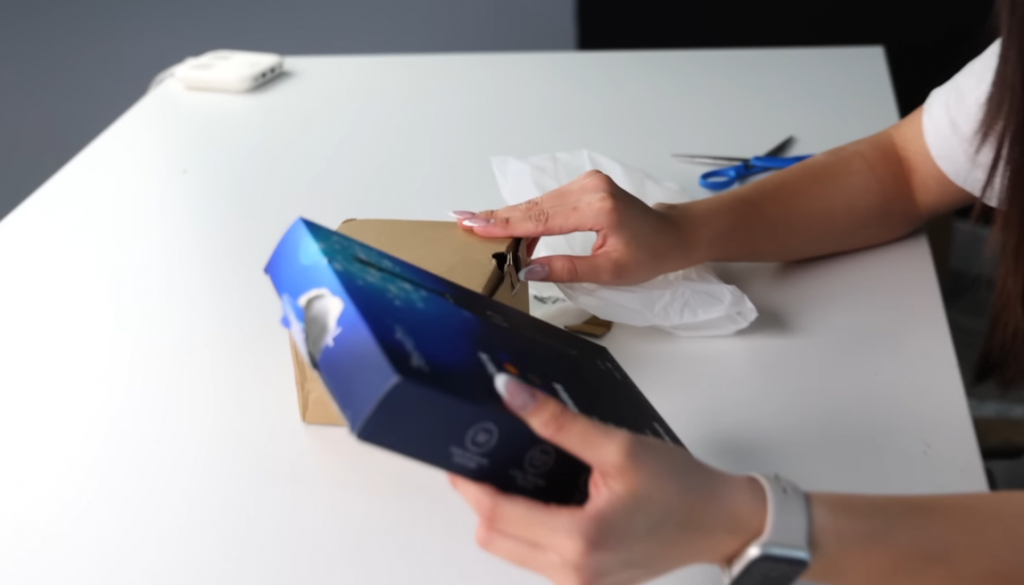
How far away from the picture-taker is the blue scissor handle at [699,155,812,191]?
831 millimetres

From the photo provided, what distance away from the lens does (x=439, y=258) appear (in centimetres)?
59

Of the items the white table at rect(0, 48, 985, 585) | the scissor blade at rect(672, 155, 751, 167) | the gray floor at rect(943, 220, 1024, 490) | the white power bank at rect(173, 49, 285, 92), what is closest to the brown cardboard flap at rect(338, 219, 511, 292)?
the white table at rect(0, 48, 985, 585)

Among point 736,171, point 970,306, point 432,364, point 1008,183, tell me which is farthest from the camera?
point 970,306

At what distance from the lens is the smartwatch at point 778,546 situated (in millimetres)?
411

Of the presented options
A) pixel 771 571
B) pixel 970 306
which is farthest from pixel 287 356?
pixel 970 306

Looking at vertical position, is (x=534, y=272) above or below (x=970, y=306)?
above

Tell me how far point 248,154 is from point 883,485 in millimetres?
688

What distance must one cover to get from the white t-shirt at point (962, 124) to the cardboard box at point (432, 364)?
0.39 metres

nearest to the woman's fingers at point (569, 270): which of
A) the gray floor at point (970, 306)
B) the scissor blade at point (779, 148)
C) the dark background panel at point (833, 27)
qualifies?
the scissor blade at point (779, 148)

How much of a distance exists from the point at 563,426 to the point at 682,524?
8 cm

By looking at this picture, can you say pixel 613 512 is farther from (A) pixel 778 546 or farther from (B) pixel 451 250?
(B) pixel 451 250

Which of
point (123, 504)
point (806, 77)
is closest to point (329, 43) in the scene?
point (806, 77)

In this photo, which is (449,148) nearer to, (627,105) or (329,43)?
(627,105)

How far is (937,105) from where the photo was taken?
28.7 inches
